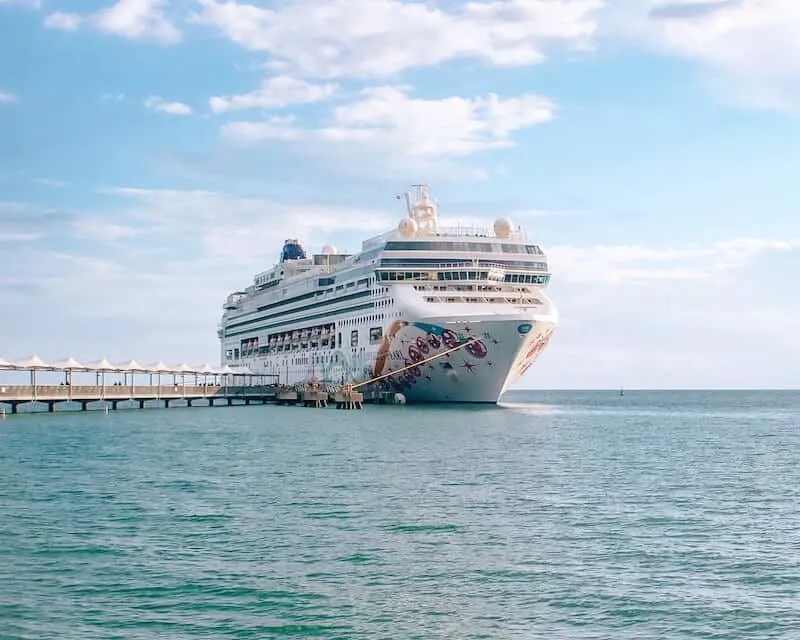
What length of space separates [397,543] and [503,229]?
69.7 meters

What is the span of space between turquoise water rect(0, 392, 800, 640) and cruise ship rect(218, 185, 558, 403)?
26606 mm

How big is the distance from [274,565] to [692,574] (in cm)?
933

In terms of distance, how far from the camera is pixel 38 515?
1223 inches

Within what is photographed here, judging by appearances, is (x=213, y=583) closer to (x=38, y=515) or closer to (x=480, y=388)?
(x=38, y=515)

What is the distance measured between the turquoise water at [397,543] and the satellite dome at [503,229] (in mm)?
43505

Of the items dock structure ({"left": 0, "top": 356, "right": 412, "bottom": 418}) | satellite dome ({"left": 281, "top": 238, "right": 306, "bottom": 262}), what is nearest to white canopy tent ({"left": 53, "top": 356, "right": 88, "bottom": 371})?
dock structure ({"left": 0, "top": 356, "right": 412, "bottom": 418})

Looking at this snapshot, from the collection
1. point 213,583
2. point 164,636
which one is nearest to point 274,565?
point 213,583

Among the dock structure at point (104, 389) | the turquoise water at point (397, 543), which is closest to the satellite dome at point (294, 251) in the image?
the dock structure at point (104, 389)

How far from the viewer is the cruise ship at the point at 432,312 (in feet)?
261

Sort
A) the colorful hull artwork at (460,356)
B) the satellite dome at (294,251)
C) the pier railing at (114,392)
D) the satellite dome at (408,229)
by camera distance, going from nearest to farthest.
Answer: the colorful hull artwork at (460,356) < the pier railing at (114,392) < the satellite dome at (408,229) < the satellite dome at (294,251)

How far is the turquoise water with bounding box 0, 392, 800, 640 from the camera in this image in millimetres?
19766

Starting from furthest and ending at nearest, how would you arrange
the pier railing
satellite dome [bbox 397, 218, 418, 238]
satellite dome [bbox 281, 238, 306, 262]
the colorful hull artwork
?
satellite dome [bbox 281, 238, 306, 262], satellite dome [bbox 397, 218, 418, 238], the pier railing, the colorful hull artwork

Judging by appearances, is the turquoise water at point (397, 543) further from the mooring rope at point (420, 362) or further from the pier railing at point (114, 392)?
the pier railing at point (114, 392)

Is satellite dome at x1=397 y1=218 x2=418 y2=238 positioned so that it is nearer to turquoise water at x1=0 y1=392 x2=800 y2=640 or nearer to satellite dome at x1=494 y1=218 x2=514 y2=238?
satellite dome at x1=494 y1=218 x2=514 y2=238
